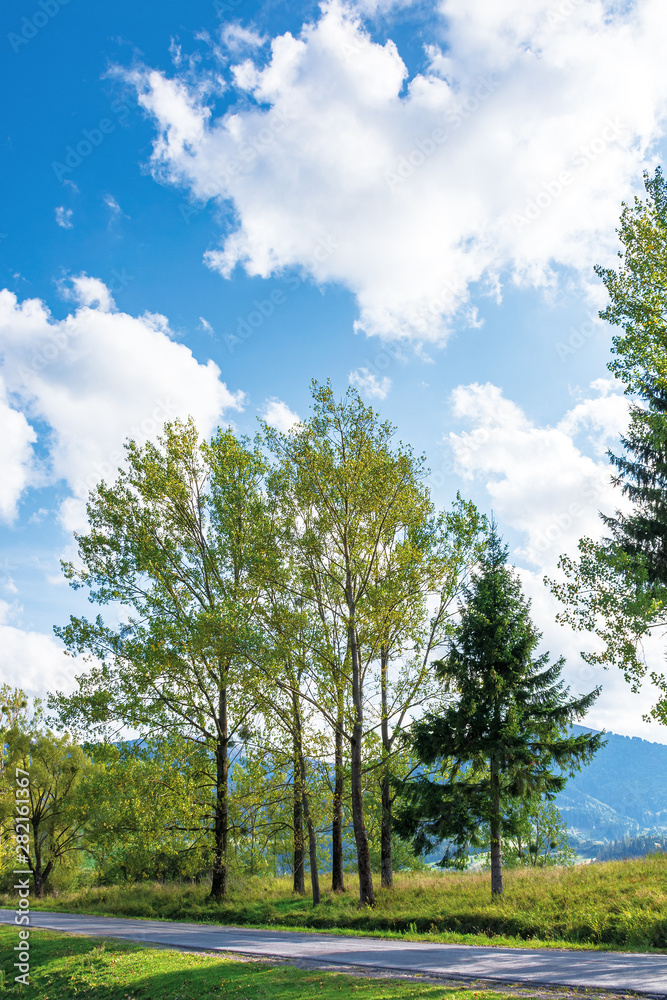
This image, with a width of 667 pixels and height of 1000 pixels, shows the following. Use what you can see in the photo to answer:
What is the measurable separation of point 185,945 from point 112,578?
1169 centimetres

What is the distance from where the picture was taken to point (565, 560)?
16188mm

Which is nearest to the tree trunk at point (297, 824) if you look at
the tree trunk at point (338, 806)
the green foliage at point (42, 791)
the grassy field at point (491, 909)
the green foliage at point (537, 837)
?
the grassy field at point (491, 909)

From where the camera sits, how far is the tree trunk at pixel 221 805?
70.0 ft

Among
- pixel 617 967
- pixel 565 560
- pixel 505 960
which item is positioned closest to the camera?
pixel 617 967

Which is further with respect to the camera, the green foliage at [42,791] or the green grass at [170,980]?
the green foliage at [42,791]

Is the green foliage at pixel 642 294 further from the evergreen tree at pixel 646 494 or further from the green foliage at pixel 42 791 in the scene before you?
the green foliage at pixel 42 791

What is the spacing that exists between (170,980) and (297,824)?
1300cm

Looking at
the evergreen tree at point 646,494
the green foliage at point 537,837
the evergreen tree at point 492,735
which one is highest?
the evergreen tree at point 646,494

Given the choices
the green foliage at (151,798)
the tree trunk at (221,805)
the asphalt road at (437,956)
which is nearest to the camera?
the asphalt road at (437,956)

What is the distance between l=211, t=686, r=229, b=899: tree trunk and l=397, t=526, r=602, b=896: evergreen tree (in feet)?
21.4

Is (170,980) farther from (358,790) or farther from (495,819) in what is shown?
(495,819)

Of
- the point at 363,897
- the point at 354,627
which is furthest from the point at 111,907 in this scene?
the point at 354,627

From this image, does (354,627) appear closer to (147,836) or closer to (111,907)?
(147,836)

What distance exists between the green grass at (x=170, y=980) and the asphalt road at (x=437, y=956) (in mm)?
1104
